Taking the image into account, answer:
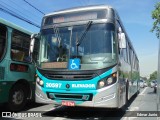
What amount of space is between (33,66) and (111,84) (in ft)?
12.6

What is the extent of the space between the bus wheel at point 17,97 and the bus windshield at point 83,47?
151cm

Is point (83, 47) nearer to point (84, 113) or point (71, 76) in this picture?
point (71, 76)

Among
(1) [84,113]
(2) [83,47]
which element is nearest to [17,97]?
(1) [84,113]

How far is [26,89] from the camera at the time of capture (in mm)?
9758

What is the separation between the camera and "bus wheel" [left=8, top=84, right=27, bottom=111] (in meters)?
8.80

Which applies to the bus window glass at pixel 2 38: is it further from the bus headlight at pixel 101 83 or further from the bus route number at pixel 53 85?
the bus headlight at pixel 101 83

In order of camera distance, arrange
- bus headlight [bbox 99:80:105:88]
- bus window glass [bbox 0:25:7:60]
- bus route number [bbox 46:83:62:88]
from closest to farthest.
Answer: bus headlight [bbox 99:80:105:88] → bus route number [bbox 46:83:62:88] → bus window glass [bbox 0:25:7:60]

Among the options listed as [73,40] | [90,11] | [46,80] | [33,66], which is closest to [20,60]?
[33,66]

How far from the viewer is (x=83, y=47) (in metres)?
7.75

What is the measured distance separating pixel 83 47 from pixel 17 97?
3.10 m

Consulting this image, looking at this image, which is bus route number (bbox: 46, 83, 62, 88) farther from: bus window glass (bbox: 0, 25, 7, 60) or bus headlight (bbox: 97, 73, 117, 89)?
bus window glass (bbox: 0, 25, 7, 60)

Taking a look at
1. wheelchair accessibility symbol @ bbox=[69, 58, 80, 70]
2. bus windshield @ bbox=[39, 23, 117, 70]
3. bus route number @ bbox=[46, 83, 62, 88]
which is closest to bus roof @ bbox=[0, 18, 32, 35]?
bus windshield @ bbox=[39, 23, 117, 70]

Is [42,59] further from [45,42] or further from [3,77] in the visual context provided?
[3,77]

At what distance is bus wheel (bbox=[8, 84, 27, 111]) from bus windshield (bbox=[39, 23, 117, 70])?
4.95 ft
